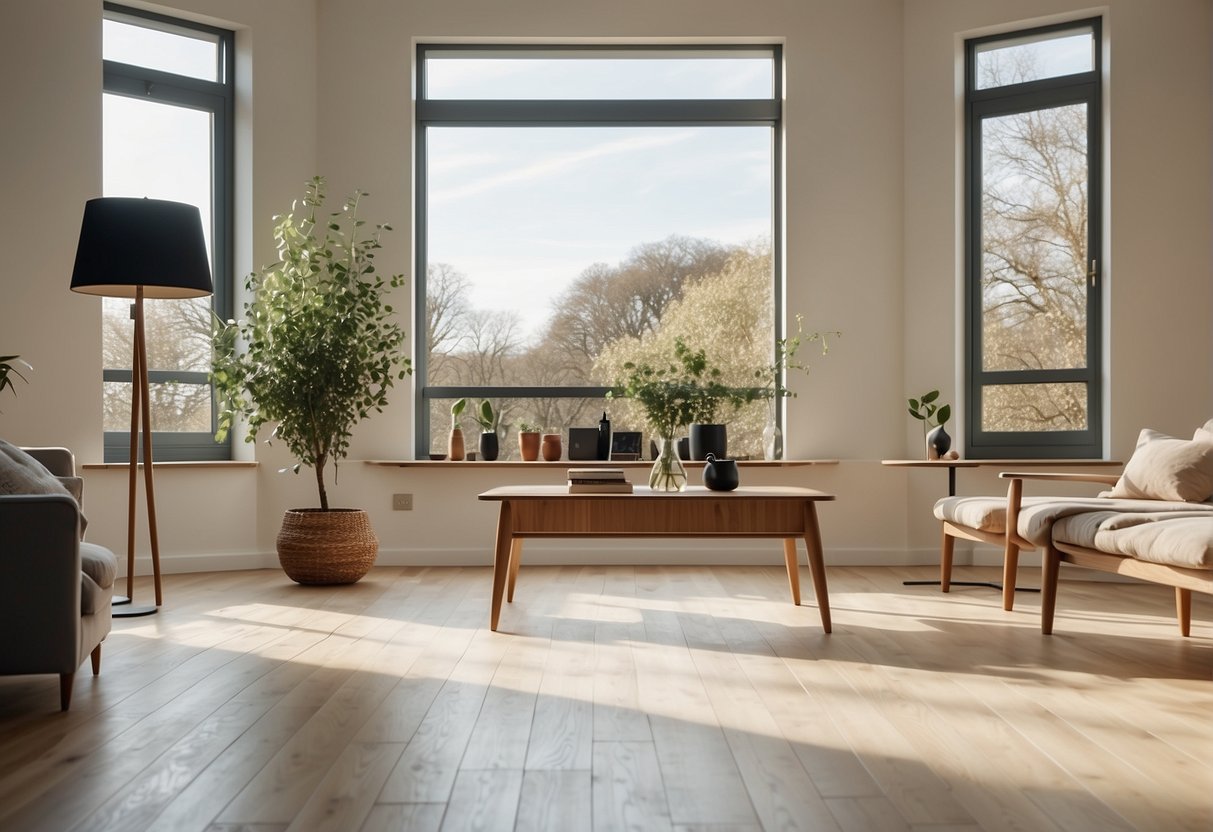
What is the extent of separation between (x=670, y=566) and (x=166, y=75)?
4000 mm

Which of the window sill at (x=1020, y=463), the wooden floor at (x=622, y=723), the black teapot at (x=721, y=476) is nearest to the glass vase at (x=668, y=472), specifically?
the black teapot at (x=721, y=476)

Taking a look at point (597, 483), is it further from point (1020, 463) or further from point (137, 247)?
point (1020, 463)

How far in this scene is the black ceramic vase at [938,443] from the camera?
569cm

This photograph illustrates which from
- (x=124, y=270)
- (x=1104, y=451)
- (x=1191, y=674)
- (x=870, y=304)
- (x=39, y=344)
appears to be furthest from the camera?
(x=870, y=304)

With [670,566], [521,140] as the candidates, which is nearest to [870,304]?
[670,566]

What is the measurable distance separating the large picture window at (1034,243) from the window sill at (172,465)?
4204 mm

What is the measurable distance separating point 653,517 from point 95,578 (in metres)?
1.92

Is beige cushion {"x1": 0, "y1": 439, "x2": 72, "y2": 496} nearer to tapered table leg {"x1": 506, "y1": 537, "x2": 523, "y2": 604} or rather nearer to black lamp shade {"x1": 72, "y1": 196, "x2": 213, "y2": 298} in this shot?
black lamp shade {"x1": 72, "y1": 196, "x2": 213, "y2": 298}

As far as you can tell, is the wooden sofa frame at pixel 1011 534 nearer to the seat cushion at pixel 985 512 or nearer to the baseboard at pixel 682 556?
the seat cushion at pixel 985 512

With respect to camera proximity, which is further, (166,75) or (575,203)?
(575,203)

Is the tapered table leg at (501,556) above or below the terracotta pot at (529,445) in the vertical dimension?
below

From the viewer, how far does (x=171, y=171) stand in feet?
19.8

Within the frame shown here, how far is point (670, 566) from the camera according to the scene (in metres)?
6.17

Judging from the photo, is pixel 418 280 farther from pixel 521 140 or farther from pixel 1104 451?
pixel 1104 451
